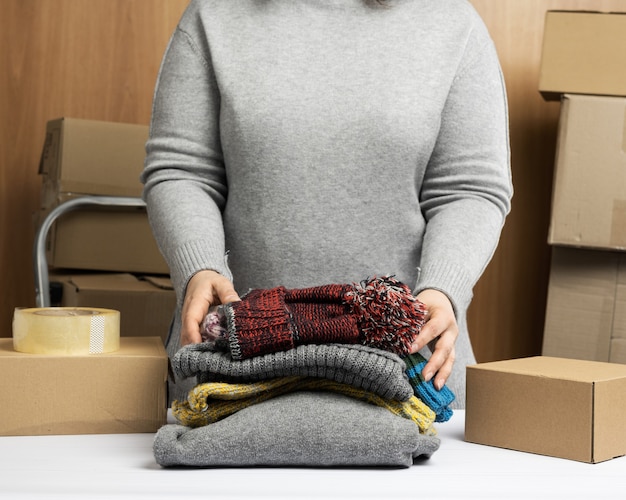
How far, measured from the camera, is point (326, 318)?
633mm

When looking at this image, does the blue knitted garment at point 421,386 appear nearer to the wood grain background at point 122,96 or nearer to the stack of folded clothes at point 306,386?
the stack of folded clothes at point 306,386

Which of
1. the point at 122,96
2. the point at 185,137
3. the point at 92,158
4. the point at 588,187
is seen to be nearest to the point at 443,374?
the point at 185,137

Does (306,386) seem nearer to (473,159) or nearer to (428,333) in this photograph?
(428,333)

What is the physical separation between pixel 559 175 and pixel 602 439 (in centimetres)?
104

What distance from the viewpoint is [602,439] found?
0.65 meters

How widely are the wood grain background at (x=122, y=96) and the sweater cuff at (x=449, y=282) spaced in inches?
48.4

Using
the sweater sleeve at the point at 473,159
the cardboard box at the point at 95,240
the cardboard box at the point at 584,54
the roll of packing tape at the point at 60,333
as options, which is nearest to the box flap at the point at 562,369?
the sweater sleeve at the point at 473,159

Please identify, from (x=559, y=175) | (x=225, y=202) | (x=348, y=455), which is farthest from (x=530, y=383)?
(x=559, y=175)

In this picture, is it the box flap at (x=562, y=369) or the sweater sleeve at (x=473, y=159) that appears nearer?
the box flap at (x=562, y=369)

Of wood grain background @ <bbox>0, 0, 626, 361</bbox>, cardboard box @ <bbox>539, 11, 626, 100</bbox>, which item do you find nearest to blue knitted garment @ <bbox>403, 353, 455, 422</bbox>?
cardboard box @ <bbox>539, 11, 626, 100</bbox>

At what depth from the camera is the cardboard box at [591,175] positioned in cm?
157

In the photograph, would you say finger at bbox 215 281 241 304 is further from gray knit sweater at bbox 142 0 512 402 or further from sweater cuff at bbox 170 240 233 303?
gray knit sweater at bbox 142 0 512 402

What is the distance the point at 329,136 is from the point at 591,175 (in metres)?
0.77

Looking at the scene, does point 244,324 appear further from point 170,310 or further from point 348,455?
point 170,310
